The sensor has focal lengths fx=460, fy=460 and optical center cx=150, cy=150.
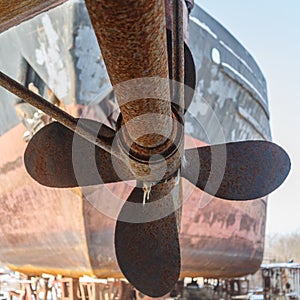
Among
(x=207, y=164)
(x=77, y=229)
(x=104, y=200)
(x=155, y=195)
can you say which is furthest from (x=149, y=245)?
(x=77, y=229)

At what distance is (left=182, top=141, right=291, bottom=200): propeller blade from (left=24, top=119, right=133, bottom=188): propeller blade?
0.38 m

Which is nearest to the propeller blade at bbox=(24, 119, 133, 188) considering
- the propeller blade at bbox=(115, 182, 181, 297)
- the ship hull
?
the propeller blade at bbox=(115, 182, 181, 297)

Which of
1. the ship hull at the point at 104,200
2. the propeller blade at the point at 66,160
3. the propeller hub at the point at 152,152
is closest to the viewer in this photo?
the propeller hub at the point at 152,152

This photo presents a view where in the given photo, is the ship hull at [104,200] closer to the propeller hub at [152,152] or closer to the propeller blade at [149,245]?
the propeller blade at [149,245]

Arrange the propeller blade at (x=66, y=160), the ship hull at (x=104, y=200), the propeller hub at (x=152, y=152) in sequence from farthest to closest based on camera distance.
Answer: the ship hull at (x=104, y=200)
the propeller blade at (x=66, y=160)
the propeller hub at (x=152, y=152)

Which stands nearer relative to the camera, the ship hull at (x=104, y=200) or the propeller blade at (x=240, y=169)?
the propeller blade at (x=240, y=169)

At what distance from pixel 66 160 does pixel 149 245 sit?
0.53m

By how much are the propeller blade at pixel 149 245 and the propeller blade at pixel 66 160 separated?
0.61 feet

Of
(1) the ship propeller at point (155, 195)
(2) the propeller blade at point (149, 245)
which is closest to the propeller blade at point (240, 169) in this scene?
(1) the ship propeller at point (155, 195)

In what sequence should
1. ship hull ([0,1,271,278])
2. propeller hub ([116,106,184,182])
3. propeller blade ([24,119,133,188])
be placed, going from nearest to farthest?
propeller hub ([116,106,184,182]), propeller blade ([24,119,133,188]), ship hull ([0,1,271,278])

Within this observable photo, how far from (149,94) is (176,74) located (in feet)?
1.23

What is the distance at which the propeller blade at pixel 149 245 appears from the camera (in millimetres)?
1990

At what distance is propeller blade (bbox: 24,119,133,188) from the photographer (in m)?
1.99

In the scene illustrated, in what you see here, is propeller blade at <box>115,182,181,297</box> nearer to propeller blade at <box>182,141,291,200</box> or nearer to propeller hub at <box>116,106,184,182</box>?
propeller blade at <box>182,141,291,200</box>
